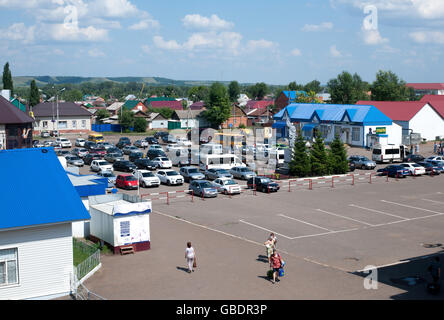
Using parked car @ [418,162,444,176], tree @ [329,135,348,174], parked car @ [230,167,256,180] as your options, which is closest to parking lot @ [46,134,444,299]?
parked car @ [230,167,256,180]

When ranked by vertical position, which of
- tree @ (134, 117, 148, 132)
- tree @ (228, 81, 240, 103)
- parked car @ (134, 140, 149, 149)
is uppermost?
tree @ (228, 81, 240, 103)

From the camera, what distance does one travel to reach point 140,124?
8919 cm

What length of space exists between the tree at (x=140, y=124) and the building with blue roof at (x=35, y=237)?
7064 cm

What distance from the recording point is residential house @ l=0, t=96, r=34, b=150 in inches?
1650

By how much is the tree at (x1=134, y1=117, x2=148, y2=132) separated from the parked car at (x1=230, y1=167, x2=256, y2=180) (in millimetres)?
48027

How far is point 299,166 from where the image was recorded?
43406 millimetres

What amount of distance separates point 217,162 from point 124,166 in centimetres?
878

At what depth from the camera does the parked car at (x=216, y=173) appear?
41294 mm

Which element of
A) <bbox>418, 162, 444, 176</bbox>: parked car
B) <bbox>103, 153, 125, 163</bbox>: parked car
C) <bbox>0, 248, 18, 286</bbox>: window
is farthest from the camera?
<bbox>103, 153, 125, 163</bbox>: parked car

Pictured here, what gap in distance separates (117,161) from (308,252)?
2932cm

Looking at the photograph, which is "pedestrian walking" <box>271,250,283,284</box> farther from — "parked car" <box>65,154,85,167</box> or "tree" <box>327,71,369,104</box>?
"tree" <box>327,71,369,104</box>

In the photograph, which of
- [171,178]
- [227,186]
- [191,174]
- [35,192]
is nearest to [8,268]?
[35,192]

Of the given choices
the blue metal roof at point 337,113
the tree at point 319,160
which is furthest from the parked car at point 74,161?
the blue metal roof at point 337,113

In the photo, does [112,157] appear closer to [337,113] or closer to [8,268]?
[337,113]
